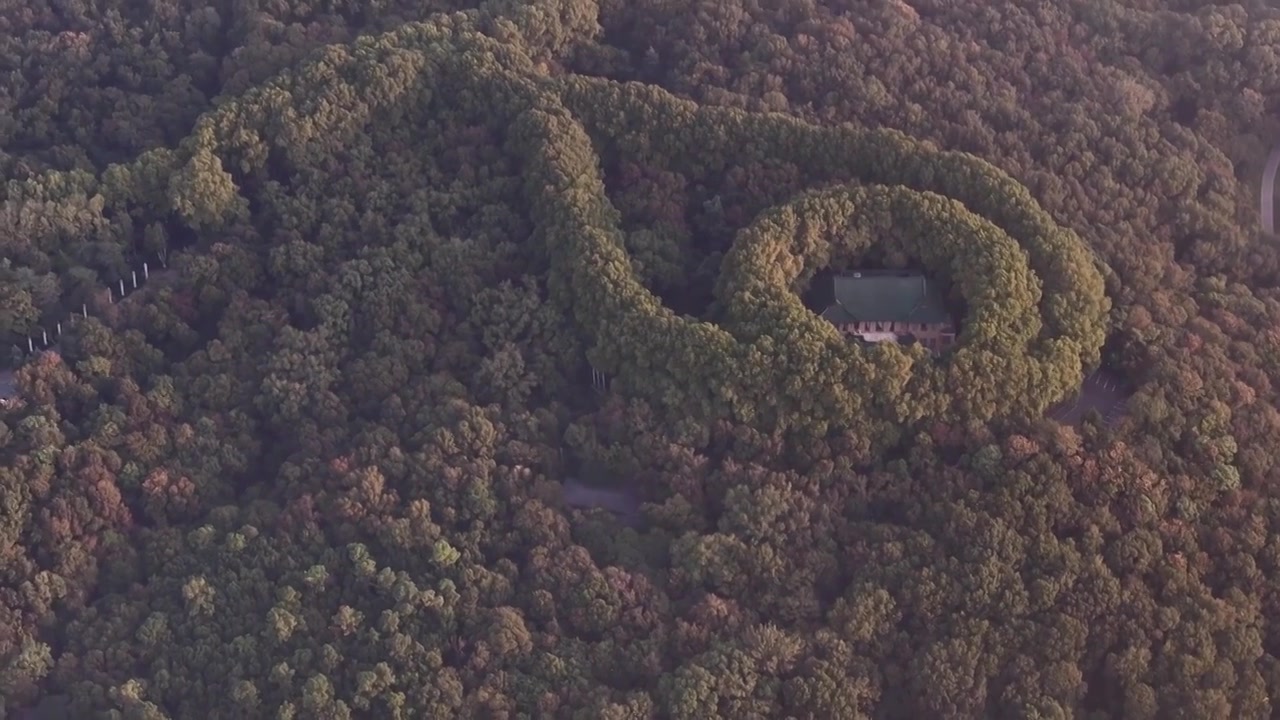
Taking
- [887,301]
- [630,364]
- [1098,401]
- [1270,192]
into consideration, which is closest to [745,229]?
[887,301]

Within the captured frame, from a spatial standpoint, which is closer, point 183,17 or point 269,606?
point 269,606

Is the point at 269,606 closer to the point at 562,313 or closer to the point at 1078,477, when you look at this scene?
the point at 562,313

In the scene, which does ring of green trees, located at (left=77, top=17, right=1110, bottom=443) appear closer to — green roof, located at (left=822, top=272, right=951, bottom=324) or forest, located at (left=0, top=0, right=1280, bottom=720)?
forest, located at (left=0, top=0, right=1280, bottom=720)

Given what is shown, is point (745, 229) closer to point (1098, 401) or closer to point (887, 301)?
point (887, 301)

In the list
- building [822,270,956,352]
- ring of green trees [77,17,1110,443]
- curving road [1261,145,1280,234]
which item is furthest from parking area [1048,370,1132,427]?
Answer: curving road [1261,145,1280,234]

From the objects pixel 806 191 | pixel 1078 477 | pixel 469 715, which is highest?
pixel 806 191

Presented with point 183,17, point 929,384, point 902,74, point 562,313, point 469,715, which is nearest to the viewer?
point 469,715

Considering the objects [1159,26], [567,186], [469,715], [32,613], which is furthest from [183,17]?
[1159,26]
